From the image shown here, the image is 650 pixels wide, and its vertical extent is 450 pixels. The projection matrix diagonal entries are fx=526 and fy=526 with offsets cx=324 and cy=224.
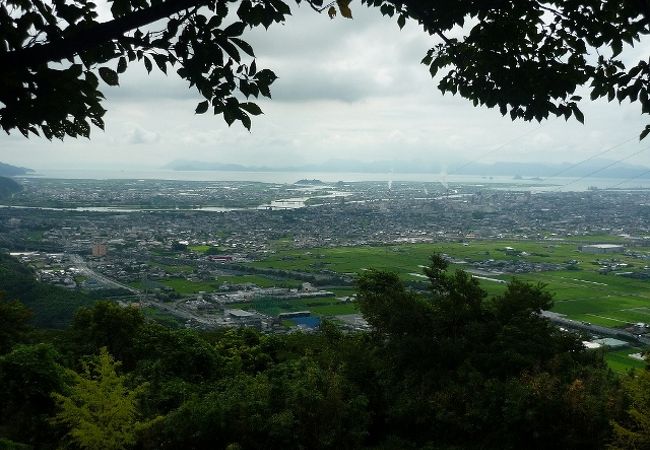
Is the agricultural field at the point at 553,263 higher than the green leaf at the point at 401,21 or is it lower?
lower

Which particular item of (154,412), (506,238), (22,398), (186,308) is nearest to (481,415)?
(154,412)

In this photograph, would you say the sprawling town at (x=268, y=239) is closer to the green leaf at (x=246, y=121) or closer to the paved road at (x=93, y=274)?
the paved road at (x=93, y=274)

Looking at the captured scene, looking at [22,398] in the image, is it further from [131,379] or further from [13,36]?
[13,36]

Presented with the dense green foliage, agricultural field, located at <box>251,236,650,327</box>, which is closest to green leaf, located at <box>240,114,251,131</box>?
the dense green foliage

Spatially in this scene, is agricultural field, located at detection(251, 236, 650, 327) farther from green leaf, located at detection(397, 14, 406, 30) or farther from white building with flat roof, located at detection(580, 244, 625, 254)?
green leaf, located at detection(397, 14, 406, 30)

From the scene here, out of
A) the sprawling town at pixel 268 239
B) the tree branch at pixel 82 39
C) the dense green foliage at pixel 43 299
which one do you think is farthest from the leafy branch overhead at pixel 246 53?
the dense green foliage at pixel 43 299

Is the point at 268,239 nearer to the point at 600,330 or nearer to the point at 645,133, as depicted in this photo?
the point at 600,330
